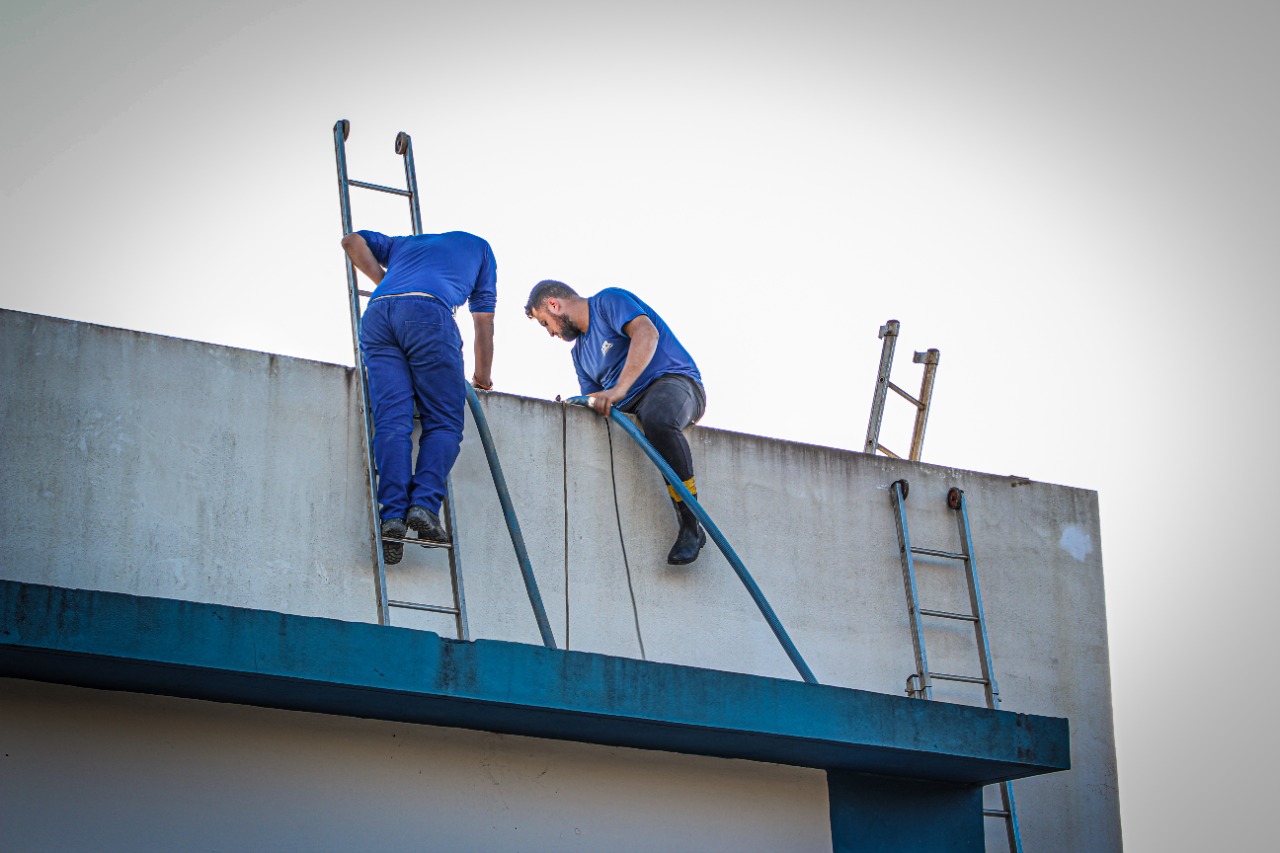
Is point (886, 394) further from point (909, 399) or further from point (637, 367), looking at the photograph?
point (637, 367)

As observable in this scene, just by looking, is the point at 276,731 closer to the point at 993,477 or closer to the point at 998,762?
the point at 998,762

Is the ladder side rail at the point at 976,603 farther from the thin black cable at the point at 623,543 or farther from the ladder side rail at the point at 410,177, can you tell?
the ladder side rail at the point at 410,177

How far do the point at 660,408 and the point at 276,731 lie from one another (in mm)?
2801

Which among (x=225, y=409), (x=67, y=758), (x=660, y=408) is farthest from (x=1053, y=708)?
(x=67, y=758)

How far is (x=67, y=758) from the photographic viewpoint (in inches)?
240

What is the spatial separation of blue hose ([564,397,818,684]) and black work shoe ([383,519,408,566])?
1.29 metres

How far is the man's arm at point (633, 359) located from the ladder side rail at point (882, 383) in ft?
4.85

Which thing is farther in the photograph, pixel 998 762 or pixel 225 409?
pixel 225 409

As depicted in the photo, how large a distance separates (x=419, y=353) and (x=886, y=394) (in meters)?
3.04

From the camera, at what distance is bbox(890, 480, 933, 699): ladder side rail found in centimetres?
852

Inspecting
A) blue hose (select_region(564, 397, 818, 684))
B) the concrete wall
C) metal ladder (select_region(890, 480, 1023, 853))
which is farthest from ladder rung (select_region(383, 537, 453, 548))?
metal ladder (select_region(890, 480, 1023, 853))

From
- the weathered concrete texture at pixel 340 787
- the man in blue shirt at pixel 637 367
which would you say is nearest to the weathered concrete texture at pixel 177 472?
the weathered concrete texture at pixel 340 787

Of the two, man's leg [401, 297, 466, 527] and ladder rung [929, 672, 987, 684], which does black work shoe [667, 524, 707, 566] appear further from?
ladder rung [929, 672, 987, 684]

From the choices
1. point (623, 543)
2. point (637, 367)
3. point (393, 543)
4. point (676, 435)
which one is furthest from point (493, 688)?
point (637, 367)
